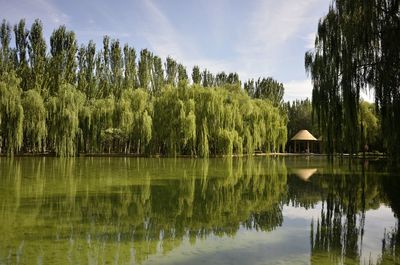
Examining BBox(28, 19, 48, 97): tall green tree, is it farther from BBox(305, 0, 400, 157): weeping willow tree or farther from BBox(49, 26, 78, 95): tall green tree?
BBox(305, 0, 400, 157): weeping willow tree

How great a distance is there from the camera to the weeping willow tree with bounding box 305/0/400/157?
7906 millimetres

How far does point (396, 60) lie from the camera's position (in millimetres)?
7719

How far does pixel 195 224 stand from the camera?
7480 mm

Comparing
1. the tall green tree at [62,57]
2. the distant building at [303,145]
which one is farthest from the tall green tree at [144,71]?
the distant building at [303,145]

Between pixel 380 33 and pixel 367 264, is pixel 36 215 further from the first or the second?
pixel 380 33

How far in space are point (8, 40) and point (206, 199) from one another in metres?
36.4

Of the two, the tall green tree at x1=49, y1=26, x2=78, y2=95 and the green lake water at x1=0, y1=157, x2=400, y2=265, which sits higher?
the tall green tree at x1=49, y1=26, x2=78, y2=95

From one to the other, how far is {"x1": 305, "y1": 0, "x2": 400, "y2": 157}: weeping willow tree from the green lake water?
1864mm

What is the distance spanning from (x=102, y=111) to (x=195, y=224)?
28.6 m

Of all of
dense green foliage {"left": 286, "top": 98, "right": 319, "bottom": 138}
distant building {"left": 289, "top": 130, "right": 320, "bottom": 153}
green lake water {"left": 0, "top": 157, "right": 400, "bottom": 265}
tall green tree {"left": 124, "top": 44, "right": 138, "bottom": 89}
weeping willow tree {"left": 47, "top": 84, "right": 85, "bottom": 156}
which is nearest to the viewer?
green lake water {"left": 0, "top": 157, "right": 400, "bottom": 265}

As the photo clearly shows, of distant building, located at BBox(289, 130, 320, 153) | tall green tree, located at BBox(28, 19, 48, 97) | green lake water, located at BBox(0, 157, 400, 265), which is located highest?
tall green tree, located at BBox(28, 19, 48, 97)

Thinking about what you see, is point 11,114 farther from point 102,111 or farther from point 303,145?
point 303,145

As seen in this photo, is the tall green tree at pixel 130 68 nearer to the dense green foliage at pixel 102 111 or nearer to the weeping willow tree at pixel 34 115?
the dense green foliage at pixel 102 111

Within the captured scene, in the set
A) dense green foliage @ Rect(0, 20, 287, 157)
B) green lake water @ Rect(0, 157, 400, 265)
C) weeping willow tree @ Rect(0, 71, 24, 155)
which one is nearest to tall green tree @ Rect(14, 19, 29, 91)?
dense green foliage @ Rect(0, 20, 287, 157)
